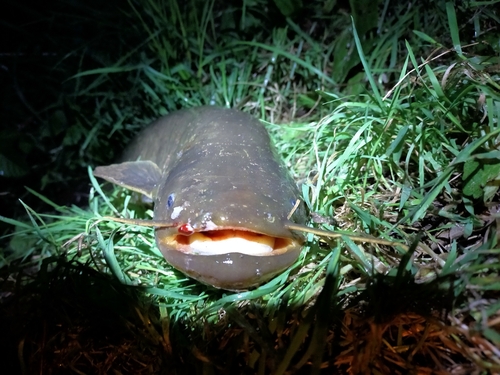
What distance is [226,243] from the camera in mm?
2100

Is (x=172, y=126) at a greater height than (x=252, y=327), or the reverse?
(x=172, y=126)

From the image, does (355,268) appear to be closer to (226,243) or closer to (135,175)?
(226,243)

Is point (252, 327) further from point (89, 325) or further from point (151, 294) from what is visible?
point (89, 325)

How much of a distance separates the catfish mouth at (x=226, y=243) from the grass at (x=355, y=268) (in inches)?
6.5

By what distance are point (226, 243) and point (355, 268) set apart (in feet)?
2.13

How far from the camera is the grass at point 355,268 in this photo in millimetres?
1598

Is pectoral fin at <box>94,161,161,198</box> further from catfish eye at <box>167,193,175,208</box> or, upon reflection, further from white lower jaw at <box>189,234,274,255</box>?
white lower jaw at <box>189,234,274,255</box>

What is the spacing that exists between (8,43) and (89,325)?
2.93m

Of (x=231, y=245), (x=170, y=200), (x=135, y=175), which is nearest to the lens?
(x=231, y=245)

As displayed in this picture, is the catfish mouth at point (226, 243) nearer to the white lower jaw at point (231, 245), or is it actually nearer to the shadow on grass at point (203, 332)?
the white lower jaw at point (231, 245)

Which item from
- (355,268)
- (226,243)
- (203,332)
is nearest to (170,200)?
(226,243)

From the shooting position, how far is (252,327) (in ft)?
5.72

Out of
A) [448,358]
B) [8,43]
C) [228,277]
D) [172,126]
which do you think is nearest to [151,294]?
[228,277]

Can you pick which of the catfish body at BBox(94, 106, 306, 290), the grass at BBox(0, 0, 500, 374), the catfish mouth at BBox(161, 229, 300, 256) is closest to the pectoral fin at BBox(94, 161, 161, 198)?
the catfish body at BBox(94, 106, 306, 290)
